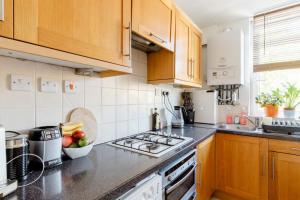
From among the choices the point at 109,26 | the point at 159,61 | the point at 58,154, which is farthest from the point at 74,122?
the point at 159,61

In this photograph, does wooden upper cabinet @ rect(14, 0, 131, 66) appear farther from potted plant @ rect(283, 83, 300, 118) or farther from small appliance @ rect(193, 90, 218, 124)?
potted plant @ rect(283, 83, 300, 118)

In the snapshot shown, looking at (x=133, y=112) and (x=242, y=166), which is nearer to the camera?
(x=133, y=112)

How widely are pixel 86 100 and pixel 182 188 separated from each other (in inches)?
37.2

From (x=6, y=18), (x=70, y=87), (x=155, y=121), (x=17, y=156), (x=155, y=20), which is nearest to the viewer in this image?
(x=6, y=18)

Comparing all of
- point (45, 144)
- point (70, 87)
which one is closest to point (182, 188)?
point (45, 144)

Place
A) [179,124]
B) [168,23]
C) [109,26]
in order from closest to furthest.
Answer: [109,26]
[168,23]
[179,124]

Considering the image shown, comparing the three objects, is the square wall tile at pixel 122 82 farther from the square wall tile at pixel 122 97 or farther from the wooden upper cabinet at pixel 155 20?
the wooden upper cabinet at pixel 155 20

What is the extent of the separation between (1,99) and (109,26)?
0.66 meters

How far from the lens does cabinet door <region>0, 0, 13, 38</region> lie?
0.57 m

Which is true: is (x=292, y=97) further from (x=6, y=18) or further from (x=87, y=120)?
(x=6, y=18)

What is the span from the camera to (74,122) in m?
1.13

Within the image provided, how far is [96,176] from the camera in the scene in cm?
79

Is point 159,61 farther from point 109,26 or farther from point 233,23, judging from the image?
point 233,23

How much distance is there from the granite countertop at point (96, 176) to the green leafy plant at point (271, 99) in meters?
1.59
